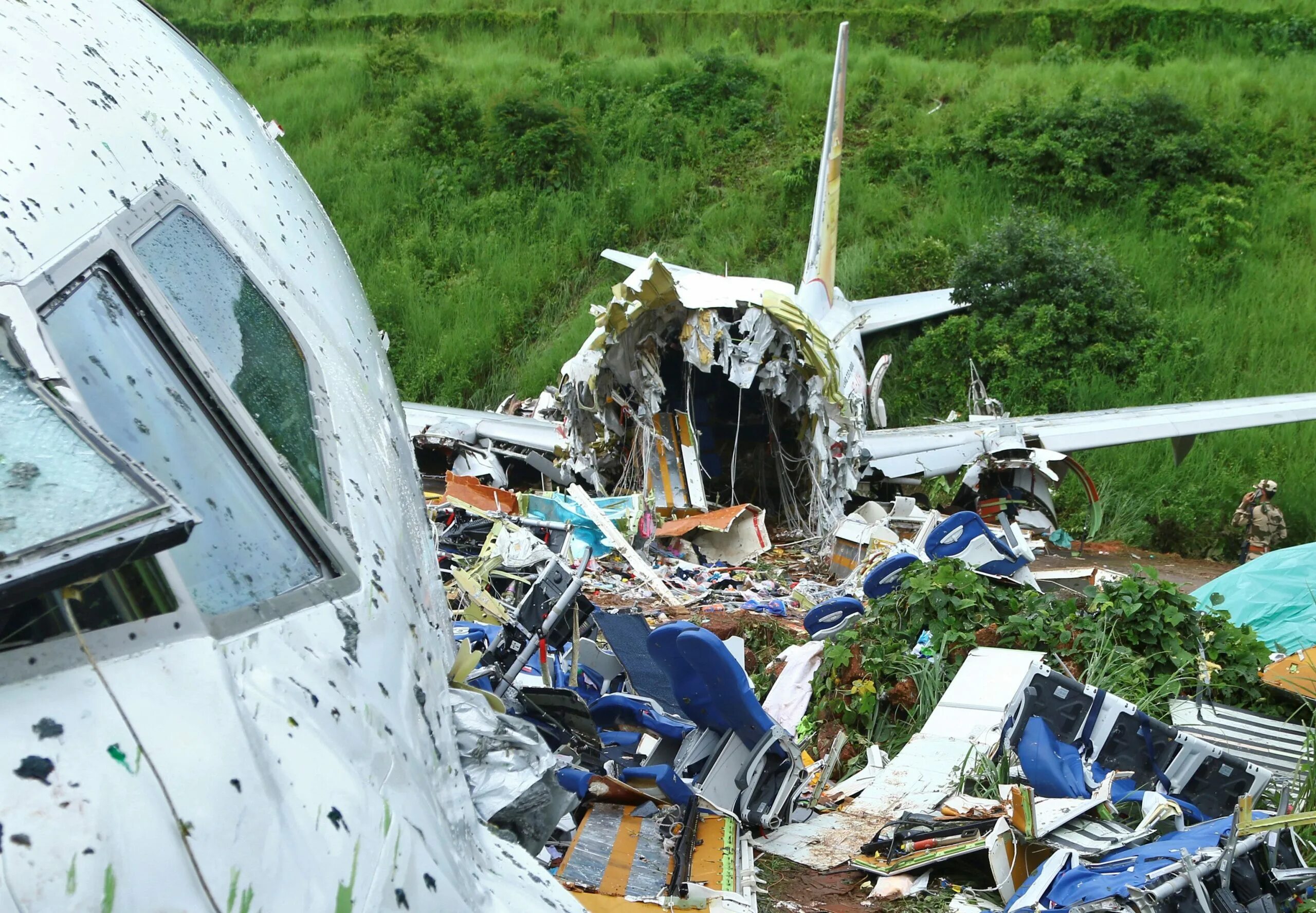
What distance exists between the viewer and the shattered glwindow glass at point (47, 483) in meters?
1.33

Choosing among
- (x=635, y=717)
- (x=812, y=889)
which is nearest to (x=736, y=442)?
(x=635, y=717)

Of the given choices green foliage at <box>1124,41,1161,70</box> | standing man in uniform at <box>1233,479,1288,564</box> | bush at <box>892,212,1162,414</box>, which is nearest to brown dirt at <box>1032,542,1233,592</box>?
standing man in uniform at <box>1233,479,1288,564</box>

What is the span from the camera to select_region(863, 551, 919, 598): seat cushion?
309 inches

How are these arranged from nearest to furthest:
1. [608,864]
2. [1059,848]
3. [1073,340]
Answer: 1. [608,864]
2. [1059,848]
3. [1073,340]

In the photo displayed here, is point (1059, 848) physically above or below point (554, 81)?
below

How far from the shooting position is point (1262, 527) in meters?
13.0

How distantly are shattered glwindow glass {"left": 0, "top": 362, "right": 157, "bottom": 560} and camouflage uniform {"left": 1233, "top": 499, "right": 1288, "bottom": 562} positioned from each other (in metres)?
13.8

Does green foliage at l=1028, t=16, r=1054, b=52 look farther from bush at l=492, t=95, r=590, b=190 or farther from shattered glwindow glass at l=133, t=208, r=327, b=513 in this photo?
shattered glwindow glass at l=133, t=208, r=327, b=513

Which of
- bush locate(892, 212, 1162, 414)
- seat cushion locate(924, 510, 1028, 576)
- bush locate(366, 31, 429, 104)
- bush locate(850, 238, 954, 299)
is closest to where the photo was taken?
seat cushion locate(924, 510, 1028, 576)

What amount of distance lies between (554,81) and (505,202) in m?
5.73

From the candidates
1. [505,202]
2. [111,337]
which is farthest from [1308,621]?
[505,202]

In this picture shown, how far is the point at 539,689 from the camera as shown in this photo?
471 centimetres

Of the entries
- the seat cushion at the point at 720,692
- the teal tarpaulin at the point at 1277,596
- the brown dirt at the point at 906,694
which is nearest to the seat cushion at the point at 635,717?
the seat cushion at the point at 720,692

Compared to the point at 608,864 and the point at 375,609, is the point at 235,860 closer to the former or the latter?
the point at 375,609
